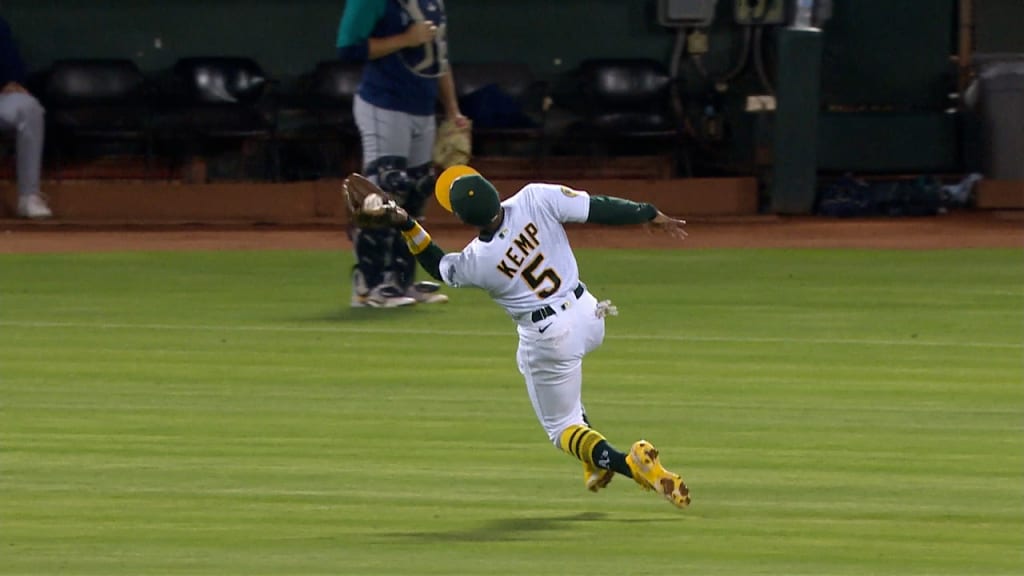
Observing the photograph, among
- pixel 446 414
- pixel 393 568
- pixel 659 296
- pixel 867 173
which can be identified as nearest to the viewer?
pixel 393 568

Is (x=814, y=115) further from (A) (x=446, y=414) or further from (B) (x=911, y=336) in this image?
(A) (x=446, y=414)

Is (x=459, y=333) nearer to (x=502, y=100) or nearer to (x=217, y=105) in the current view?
(x=502, y=100)

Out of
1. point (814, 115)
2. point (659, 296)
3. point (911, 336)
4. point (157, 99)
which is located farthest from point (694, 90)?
point (911, 336)

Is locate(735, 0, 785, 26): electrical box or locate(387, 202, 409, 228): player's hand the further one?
locate(735, 0, 785, 26): electrical box

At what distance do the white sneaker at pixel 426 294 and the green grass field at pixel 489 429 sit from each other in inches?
3.8

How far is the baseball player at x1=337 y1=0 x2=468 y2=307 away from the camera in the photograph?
10.6 metres

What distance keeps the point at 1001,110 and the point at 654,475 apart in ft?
36.4

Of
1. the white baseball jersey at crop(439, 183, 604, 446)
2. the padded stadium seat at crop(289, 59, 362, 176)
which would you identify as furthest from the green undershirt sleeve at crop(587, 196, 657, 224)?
the padded stadium seat at crop(289, 59, 362, 176)

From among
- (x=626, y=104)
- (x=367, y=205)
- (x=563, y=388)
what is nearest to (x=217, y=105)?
(x=626, y=104)

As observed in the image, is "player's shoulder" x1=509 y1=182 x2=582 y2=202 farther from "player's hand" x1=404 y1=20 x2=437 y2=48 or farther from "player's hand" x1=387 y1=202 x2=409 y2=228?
"player's hand" x1=404 y1=20 x2=437 y2=48

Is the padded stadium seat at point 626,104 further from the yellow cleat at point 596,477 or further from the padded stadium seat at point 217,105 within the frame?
the yellow cleat at point 596,477

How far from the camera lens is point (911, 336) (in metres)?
10.1

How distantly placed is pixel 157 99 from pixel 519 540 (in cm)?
1104

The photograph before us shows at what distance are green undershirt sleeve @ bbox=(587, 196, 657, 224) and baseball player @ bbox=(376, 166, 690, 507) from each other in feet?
0.19
